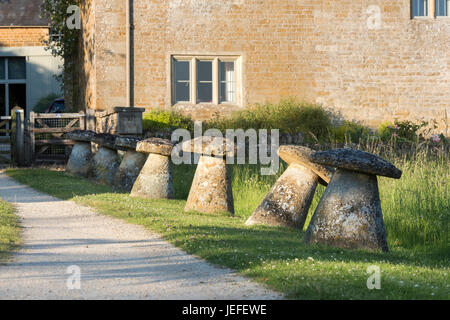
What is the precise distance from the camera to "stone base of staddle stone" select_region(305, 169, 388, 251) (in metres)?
6.92

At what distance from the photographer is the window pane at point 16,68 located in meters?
28.2

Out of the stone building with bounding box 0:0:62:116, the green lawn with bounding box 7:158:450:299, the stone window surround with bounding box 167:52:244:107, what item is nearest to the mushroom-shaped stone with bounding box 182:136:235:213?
the green lawn with bounding box 7:158:450:299

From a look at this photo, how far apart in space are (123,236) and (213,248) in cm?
134

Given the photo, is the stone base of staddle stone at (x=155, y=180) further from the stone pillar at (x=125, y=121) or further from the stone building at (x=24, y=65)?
the stone building at (x=24, y=65)

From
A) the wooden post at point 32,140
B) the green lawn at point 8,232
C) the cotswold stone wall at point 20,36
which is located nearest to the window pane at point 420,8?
the wooden post at point 32,140

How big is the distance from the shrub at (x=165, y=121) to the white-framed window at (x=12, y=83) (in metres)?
12.7

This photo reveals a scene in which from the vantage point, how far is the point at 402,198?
9.48 meters

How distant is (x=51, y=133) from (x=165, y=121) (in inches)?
117

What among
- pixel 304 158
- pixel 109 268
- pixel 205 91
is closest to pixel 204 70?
pixel 205 91

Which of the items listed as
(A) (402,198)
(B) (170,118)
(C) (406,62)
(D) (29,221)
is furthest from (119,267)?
(C) (406,62)

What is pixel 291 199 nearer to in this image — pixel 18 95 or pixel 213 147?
pixel 213 147

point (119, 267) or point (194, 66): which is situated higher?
point (194, 66)

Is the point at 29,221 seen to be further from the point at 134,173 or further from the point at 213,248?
the point at 134,173
